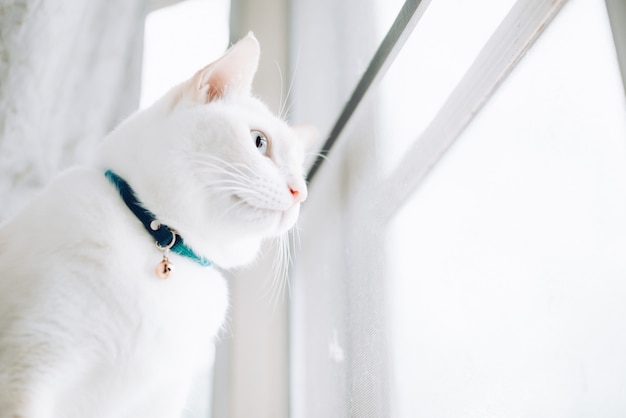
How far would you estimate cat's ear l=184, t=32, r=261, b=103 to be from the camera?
0.91 metres

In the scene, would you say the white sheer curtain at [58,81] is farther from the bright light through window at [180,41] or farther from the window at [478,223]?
the window at [478,223]

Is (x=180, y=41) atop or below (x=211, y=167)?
atop

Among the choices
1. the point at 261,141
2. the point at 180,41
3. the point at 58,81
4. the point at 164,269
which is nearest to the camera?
the point at 164,269

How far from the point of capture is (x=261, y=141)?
93 centimetres

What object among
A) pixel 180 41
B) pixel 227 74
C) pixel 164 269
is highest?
pixel 180 41

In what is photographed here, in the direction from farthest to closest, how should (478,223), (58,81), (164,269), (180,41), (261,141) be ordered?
(180,41), (58,81), (261,141), (164,269), (478,223)

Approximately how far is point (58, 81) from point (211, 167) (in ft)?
2.23

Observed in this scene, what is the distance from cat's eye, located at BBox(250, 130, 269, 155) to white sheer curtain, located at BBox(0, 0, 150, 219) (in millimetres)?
602

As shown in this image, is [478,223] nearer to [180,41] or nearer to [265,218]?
[265,218]

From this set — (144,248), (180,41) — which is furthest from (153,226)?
(180,41)

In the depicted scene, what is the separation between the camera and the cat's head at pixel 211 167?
85 cm

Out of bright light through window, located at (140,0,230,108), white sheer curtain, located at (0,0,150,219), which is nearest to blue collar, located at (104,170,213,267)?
white sheer curtain, located at (0,0,150,219)

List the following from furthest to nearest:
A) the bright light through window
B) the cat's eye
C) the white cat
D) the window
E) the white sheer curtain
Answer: the bright light through window, the white sheer curtain, the cat's eye, the white cat, the window

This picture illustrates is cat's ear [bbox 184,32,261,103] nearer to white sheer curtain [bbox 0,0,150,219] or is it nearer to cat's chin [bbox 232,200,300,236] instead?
cat's chin [bbox 232,200,300,236]
